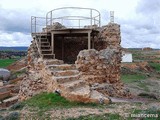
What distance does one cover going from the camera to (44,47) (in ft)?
63.4

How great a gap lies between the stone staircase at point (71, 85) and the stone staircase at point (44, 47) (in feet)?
5.51

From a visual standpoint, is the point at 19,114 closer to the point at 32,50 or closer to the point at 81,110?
the point at 81,110

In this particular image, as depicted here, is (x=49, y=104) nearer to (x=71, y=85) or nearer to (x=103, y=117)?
(x=71, y=85)

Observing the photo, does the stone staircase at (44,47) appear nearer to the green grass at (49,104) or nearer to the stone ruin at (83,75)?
the stone ruin at (83,75)

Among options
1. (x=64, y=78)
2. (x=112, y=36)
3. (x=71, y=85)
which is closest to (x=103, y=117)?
(x=71, y=85)

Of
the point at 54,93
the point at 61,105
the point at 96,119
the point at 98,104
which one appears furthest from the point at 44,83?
the point at 96,119

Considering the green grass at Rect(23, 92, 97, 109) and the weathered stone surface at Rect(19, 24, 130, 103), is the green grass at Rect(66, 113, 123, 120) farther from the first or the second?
the weathered stone surface at Rect(19, 24, 130, 103)

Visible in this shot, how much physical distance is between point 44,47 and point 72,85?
20.7ft

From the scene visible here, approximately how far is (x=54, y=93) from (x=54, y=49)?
7.03 m

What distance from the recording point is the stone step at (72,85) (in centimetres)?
1322

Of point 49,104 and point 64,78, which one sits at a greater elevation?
point 64,78

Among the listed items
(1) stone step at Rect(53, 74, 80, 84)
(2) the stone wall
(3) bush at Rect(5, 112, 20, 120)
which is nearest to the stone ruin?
(1) stone step at Rect(53, 74, 80, 84)

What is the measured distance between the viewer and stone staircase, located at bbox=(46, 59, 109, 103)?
12.8 m

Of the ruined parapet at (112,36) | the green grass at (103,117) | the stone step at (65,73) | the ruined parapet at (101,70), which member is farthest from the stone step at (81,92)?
the ruined parapet at (112,36)
